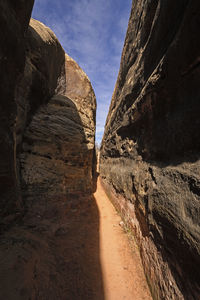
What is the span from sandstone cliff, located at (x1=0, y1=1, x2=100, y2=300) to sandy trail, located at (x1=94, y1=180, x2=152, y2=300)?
0.28 m

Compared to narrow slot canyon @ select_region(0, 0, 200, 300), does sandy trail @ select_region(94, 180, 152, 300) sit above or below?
below

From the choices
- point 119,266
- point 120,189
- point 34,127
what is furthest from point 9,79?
point 119,266

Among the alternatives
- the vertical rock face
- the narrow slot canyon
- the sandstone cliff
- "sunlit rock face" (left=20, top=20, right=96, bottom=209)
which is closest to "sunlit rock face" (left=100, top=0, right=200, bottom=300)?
the narrow slot canyon

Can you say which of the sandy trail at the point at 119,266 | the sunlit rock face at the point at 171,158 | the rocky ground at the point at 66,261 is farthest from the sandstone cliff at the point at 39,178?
the sunlit rock face at the point at 171,158

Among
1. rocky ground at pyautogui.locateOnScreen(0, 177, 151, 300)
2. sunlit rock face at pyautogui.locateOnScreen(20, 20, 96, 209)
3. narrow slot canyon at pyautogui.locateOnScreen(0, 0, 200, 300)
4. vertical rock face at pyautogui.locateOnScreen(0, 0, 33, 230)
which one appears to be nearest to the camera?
narrow slot canyon at pyautogui.locateOnScreen(0, 0, 200, 300)

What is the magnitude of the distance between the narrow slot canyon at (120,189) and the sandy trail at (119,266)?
0.08 ft

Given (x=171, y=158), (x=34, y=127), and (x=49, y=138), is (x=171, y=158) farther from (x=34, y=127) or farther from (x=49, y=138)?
(x=34, y=127)

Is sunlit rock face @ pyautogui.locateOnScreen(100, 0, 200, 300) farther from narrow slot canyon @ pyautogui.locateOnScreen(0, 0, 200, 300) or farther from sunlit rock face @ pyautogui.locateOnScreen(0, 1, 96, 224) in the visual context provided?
sunlit rock face @ pyautogui.locateOnScreen(0, 1, 96, 224)

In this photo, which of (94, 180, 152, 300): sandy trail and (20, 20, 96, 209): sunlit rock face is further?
(20, 20, 96, 209): sunlit rock face

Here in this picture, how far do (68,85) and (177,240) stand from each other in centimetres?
1055

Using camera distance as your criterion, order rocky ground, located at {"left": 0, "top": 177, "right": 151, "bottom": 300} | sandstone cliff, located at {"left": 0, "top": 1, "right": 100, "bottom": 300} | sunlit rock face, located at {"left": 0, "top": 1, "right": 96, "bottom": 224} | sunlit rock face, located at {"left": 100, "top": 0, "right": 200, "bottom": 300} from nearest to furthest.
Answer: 1. sunlit rock face, located at {"left": 100, "top": 0, "right": 200, "bottom": 300}
2. rocky ground, located at {"left": 0, "top": 177, "right": 151, "bottom": 300}
3. sandstone cliff, located at {"left": 0, "top": 1, "right": 100, "bottom": 300}
4. sunlit rock face, located at {"left": 0, "top": 1, "right": 96, "bottom": 224}

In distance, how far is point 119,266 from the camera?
307 centimetres

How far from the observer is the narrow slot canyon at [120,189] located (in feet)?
6.52

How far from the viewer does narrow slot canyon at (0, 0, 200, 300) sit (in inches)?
78.2
